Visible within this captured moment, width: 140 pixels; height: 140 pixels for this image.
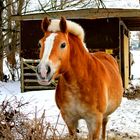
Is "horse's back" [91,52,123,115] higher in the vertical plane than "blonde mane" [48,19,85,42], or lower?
lower

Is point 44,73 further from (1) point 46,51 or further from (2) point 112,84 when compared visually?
(2) point 112,84

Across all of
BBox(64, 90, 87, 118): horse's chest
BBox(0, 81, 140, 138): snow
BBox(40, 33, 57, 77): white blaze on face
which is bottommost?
BBox(0, 81, 140, 138): snow

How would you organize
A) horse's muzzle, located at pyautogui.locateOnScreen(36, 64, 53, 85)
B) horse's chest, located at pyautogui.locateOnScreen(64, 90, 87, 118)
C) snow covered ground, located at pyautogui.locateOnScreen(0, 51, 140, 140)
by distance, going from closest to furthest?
horse's muzzle, located at pyautogui.locateOnScreen(36, 64, 53, 85), horse's chest, located at pyautogui.locateOnScreen(64, 90, 87, 118), snow covered ground, located at pyautogui.locateOnScreen(0, 51, 140, 140)

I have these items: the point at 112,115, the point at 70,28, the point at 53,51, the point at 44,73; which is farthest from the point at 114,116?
the point at 44,73

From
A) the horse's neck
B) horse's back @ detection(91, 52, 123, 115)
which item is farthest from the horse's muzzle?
horse's back @ detection(91, 52, 123, 115)

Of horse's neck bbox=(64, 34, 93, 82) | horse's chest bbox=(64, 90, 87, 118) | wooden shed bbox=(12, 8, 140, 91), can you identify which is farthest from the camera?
wooden shed bbox=(12, 8, 140, 91)

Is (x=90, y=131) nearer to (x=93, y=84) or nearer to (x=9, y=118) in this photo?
(x=93, y=84)

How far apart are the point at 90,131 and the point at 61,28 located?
155 cm

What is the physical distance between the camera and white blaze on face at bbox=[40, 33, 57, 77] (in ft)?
15.6

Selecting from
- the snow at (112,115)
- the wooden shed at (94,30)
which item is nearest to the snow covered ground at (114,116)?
the snow at (112,115)

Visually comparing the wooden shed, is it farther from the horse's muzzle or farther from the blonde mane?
the horse's muzzle

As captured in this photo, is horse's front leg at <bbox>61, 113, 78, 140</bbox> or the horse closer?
the horse

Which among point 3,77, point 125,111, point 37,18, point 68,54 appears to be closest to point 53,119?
point 125,111

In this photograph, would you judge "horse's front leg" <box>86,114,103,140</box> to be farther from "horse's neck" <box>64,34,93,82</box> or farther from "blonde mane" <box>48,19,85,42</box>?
"blonde mane" <box>48,19,85,42</box>
